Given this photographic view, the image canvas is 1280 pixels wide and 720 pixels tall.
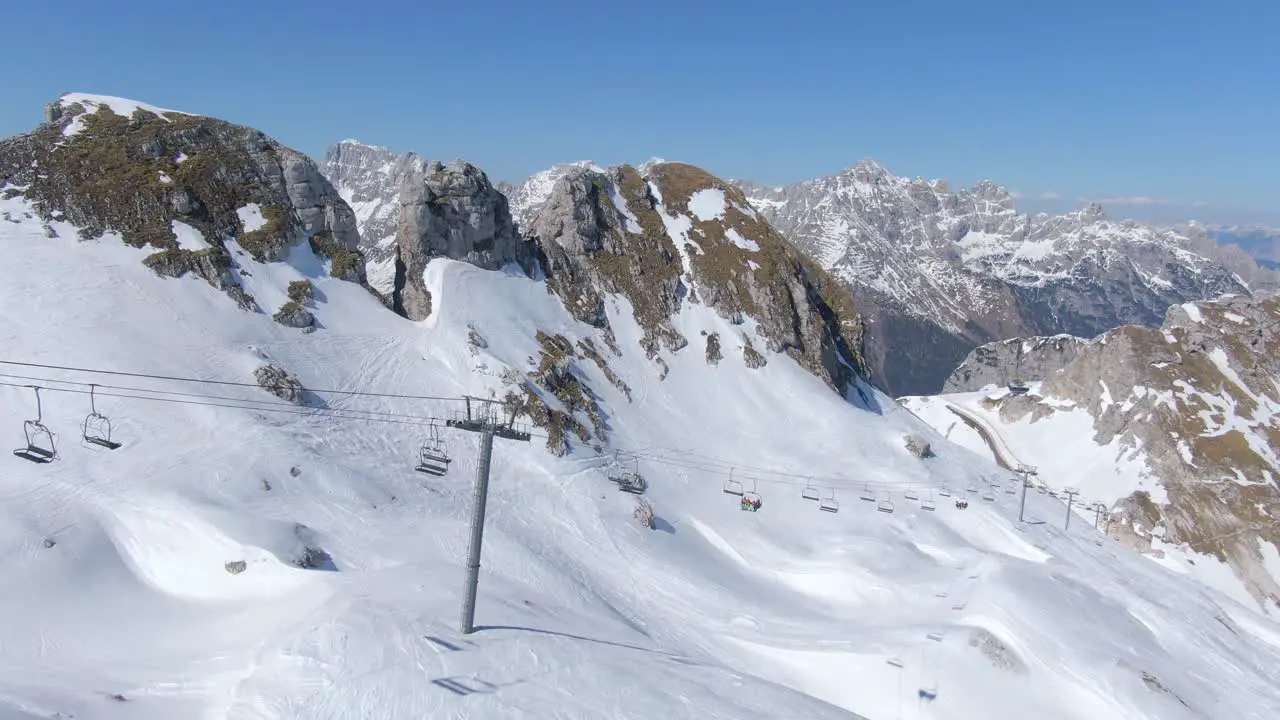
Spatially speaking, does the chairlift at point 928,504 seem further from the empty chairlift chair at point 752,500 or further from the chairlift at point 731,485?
the chairlift at point 731,485

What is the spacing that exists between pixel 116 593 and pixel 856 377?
299 feet

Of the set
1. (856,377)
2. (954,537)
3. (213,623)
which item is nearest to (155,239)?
(213,623)

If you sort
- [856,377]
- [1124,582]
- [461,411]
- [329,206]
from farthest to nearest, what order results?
[856,377] → [329,206] → [1124,582] → [461,411]

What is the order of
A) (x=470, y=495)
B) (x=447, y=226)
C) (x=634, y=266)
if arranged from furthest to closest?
(x=634, y=266)
(x=447, y=226)
(x=470, y=495)

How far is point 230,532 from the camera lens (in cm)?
3872

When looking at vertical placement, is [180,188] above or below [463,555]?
above

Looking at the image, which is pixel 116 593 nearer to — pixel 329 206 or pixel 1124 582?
pixel 329 206

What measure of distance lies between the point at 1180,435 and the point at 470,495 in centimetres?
16414

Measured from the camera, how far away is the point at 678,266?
101 metres

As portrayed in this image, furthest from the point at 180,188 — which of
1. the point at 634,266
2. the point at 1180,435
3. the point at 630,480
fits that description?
the point at 1180,435

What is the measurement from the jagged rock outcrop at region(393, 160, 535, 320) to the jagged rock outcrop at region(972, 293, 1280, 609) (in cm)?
12411

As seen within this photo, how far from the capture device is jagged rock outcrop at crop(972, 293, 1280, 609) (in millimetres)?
136000

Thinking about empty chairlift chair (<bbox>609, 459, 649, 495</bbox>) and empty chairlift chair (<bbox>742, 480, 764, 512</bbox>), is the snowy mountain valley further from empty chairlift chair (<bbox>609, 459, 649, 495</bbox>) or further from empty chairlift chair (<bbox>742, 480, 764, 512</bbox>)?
empty chairlift chair (<bbox>742, 480, 764, 512</bbox>)

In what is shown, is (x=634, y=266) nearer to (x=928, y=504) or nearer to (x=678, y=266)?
(x=678, y=266)
